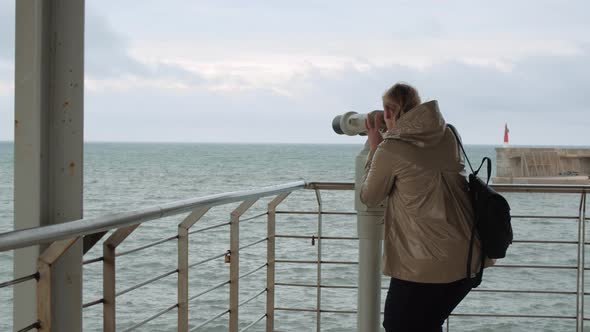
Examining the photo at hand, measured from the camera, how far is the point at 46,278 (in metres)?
1.57

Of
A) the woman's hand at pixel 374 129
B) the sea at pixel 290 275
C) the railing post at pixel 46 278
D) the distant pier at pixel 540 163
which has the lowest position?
the sea at pixel 290 275

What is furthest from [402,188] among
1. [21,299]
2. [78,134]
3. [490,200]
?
[21,299]

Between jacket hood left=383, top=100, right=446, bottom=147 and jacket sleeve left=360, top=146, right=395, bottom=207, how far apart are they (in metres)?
0.07

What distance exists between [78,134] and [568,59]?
5497 cm

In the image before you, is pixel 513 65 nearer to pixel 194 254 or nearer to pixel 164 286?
pixel 194 254

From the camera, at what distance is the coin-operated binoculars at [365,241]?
106 inches

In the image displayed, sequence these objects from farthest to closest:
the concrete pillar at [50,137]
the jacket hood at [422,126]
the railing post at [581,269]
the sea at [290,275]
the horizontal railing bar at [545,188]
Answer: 1. the sea at [290,275]
2. the railing post at [581,269]
3. the horizontal railing bar at [545,188]
4. the jacket hood at [422,126]
5. the concrete pillar at [50,137]

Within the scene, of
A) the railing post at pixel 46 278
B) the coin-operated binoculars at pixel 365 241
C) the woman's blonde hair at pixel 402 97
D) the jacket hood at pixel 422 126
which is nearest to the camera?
the railing post at pixel 46 278

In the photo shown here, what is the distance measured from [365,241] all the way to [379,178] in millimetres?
620

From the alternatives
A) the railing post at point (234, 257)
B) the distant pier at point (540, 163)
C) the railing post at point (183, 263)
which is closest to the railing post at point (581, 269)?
the railing post at point (234, 257)

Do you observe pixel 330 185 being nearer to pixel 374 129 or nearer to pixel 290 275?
pixel 374 129

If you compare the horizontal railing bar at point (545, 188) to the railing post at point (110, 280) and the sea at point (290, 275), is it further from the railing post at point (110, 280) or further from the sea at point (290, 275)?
the railing post at point (110, 280)

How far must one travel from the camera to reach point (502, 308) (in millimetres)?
9062

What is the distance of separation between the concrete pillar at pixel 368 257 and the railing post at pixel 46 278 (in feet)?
4.34
